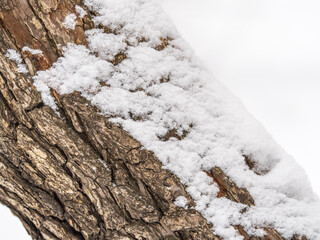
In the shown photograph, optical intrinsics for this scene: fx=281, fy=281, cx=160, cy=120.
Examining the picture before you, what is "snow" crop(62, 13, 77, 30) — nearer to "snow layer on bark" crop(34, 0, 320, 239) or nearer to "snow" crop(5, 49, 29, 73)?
"snow layer on bark" crop(34, 0, 320, 239)

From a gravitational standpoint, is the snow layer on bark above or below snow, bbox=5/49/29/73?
above

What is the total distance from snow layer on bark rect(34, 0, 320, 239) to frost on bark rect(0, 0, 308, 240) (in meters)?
0.07

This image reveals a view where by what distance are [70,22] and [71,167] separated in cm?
105

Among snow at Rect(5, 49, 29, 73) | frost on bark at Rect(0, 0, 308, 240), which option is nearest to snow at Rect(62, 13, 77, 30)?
frost on bark at Rect(0, 0, 308, 240)

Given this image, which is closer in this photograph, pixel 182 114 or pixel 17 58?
pixel 17 58

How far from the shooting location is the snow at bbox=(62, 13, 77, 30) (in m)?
2.05

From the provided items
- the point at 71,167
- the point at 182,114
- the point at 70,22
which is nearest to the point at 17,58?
the point at 70,22

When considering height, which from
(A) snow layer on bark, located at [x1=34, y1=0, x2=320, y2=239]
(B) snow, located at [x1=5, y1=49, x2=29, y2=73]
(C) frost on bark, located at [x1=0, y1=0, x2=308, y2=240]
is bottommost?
(C) frost on bark, located at [x1=0, y1=0, x2=308, y2=240]

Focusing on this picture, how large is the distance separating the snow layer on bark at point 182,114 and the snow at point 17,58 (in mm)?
104

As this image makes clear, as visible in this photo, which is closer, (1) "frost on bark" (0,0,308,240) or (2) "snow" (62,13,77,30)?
(1) "frost on bark" (0,0,308,240)

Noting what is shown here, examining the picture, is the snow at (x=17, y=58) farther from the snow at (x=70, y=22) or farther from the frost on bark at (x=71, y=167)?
the snow at (x=70, y=22)

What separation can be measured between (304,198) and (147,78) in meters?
1.52

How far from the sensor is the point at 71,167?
6.29 ft

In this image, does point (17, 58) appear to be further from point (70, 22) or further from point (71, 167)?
point (71, 167)
